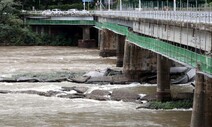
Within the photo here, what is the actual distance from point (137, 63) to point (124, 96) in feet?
40.4

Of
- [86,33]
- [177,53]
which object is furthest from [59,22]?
[177,53]

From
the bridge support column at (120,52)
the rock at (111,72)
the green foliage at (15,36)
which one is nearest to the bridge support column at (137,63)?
the rock at (111,72)

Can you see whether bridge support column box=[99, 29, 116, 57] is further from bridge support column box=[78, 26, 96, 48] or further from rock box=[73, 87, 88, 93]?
rock box=[73, 87, 88, 93]

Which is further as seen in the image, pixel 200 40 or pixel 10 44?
pixel 10 44

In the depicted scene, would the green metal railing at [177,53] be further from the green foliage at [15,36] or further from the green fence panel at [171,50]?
the green foliage at [15,36]

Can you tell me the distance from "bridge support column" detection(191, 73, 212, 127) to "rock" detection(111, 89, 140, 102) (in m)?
14.1

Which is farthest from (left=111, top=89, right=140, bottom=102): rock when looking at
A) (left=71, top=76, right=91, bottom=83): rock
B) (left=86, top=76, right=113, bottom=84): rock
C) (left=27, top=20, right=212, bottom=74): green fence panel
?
(left=71, top=76, right=91, bottom=83): rock

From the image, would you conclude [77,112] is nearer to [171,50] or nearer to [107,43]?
[171,50]

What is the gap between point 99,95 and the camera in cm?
4562

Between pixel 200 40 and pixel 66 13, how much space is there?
263 ft

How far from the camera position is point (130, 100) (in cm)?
4384

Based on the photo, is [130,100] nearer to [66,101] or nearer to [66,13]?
[66,101]

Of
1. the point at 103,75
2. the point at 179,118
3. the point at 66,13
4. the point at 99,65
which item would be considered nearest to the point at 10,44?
the point at 66,13

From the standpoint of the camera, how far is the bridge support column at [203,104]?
29.6m
